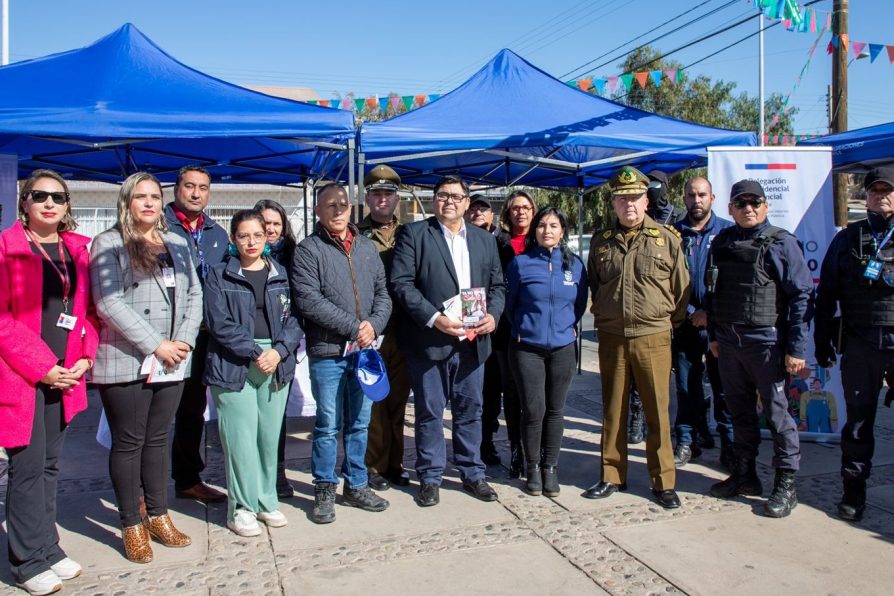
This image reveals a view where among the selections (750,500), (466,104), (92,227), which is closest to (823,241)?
(750,500)

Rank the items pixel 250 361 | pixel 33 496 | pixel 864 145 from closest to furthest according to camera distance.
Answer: pixel 33 496 < pixel 250 361 < pixel 864 145

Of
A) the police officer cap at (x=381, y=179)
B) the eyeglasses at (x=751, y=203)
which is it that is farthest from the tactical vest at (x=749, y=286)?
the police officer cap at (x=381, y=179)

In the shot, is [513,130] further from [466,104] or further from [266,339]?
[266,339]

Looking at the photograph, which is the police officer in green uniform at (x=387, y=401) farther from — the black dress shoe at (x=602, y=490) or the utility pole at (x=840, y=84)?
the utility pole at (x=840, y=84)

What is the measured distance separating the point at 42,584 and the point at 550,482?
2604 millimetres

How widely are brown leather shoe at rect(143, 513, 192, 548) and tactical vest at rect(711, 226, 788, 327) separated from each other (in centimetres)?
313

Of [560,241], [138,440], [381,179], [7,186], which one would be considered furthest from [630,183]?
[7,186]

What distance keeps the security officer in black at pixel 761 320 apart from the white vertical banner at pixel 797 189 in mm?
1244

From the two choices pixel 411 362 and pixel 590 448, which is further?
pixel 590 448

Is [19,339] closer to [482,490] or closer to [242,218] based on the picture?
[242,218]

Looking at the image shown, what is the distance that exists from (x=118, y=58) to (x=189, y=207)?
1.77 m

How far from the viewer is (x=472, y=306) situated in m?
3.90

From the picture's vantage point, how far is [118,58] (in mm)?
4961

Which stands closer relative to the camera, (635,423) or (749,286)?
(749,286)
